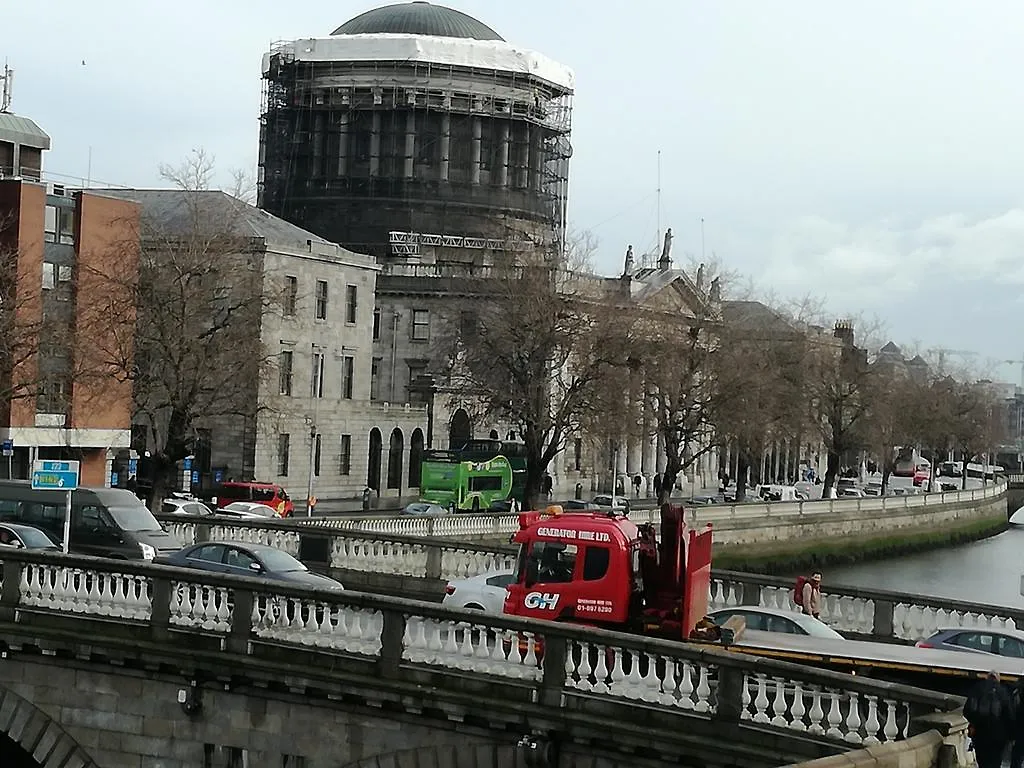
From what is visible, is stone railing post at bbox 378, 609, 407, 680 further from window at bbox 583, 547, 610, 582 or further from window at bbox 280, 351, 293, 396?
window at bbox 280, 351, 293, 396

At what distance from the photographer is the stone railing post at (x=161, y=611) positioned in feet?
65.5

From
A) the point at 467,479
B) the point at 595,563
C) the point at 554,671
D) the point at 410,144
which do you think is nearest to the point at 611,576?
the point at 595,563

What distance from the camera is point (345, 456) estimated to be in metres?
85.4

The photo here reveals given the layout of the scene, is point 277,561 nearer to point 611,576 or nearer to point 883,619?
point 611,576

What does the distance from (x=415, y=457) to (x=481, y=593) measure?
213 feet

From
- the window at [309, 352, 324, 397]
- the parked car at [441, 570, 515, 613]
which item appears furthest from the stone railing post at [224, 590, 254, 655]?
the window at [309, 352, 324, 397]

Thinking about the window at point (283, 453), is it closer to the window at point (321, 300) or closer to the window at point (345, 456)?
the window at point (345, 456)

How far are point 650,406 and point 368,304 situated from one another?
74.6 feet

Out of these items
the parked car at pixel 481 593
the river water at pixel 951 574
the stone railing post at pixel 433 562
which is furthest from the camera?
the river water at pixel 951 574

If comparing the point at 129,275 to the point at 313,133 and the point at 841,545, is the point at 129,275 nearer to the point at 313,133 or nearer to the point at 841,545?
the point at 841,545

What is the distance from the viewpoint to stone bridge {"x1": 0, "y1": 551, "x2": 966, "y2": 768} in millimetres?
15672

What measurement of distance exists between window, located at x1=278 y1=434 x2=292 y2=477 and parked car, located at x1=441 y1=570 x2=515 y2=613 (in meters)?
53.6

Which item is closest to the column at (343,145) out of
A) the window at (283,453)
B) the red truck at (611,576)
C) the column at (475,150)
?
the column at (475,150)

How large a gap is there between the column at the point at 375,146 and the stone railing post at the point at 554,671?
89.1 m
